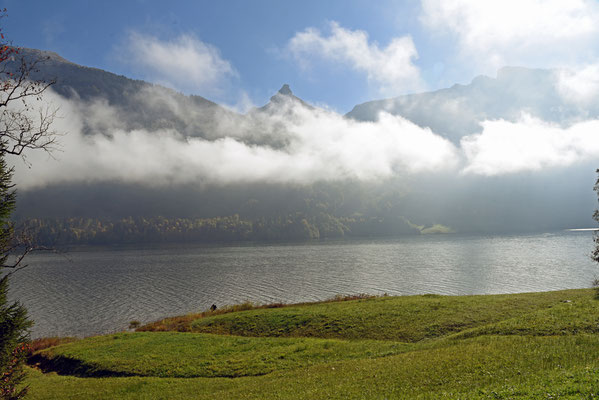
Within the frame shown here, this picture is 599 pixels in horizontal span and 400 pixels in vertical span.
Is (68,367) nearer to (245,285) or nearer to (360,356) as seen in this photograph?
(360,356)

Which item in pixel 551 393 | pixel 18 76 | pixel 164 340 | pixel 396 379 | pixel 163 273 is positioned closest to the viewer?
pixel 551 393

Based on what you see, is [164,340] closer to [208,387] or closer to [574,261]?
[208,387]

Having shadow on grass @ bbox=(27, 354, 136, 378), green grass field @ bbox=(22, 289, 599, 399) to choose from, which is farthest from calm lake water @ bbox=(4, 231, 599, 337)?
green grass field @ bbox=(22, 289, 599, 399)

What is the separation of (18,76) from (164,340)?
102 feet

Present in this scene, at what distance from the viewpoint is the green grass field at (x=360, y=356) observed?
623 inches

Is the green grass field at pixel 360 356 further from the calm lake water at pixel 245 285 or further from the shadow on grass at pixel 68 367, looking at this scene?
the calm lake water at pixel 245 285


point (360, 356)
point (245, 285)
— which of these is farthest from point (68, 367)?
point (245, 285)

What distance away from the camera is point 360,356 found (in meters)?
26.1

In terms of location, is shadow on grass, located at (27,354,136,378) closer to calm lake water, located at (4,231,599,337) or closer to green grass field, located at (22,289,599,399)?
green grass field, located at (22,289,599,399)

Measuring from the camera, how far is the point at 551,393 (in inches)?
480

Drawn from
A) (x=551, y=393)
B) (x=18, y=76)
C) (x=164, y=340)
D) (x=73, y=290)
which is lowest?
(x=73, y=290)

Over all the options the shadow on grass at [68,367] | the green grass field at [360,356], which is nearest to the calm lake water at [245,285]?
the shadow on grass at [68,367]

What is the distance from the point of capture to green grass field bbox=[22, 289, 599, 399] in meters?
15.8

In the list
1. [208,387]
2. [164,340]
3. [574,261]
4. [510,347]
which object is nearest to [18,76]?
[208,387]
